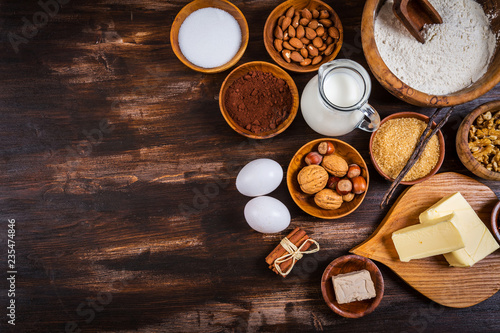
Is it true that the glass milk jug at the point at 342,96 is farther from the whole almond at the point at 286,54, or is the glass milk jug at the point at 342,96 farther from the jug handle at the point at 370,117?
the whole almond at the point at 286,54

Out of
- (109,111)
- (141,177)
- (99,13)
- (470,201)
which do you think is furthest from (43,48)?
(470,201)

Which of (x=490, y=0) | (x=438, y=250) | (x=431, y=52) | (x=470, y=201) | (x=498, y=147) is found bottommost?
(x=438, y=250)

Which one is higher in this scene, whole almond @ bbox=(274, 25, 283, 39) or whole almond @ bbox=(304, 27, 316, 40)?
whole almond @ bbox=(274, 25, 283, 39)

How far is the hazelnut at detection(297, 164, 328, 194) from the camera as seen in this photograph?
Answer: 1082 mm

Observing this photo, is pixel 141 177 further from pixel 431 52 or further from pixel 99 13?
pixel 431 52

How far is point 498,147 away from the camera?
3.65 ft

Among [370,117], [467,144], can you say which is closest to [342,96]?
[370,117]

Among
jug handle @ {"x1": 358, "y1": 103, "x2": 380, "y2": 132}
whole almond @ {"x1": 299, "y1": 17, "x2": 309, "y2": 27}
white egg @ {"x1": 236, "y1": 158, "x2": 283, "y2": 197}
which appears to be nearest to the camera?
jug handle @ {"x1": 358, "y1": 103, "x2": 380, "y2": 132}

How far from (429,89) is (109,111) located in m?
1.11

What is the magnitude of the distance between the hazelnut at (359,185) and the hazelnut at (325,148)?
13 cm

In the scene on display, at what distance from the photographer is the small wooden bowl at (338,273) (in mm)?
1077

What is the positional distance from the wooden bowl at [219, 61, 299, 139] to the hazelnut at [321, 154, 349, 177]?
0.60 ft

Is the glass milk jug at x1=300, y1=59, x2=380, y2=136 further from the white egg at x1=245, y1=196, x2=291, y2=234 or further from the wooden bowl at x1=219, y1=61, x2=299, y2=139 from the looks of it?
the white egg at x1=245, y1=196, x2=291, y2=234

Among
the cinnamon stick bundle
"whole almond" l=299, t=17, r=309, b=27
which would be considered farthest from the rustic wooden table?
"whole almond" l=299, t=17, r=309, b=27
